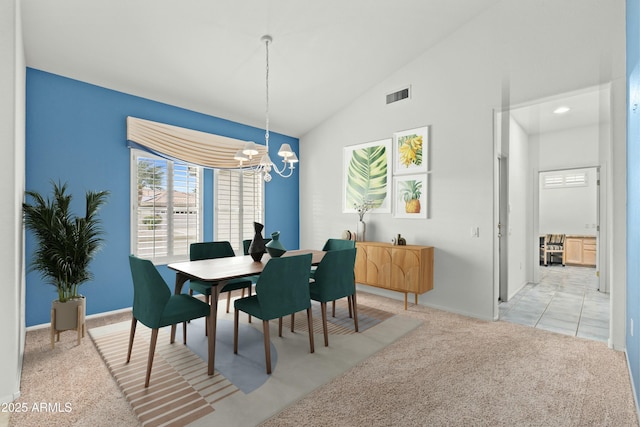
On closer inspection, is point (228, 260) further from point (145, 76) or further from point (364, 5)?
point (364, 5)

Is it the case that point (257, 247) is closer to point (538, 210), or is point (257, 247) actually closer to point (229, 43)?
point (229, 43)

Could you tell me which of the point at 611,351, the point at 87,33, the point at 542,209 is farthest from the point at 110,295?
the point at 542,209

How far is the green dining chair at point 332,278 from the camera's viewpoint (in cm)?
298

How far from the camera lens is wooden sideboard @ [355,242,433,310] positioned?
12.6 ft

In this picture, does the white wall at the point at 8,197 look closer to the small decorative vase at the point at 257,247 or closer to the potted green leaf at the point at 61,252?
the potted green leaf at the point at 61,252

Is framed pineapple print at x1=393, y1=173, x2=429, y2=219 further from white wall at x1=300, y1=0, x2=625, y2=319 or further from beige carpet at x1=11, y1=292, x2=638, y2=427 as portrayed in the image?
beige carpet at x1=11, y1=292, x2=638, y2=427

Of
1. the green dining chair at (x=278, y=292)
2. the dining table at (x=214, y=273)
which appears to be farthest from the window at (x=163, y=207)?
the green dining chair at (x=278, y=292)

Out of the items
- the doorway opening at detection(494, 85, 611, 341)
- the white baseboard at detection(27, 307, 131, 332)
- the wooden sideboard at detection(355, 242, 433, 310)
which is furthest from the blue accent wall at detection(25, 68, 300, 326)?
the doorway opening at detection(494, 85, 611, 341)

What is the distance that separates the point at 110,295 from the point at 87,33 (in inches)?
111

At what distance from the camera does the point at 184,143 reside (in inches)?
168

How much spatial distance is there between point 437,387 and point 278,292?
1343 millimetres

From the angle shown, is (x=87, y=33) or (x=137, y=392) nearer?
(x=137, y=392)

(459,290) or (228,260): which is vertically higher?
(228,260)

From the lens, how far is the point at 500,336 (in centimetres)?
317
